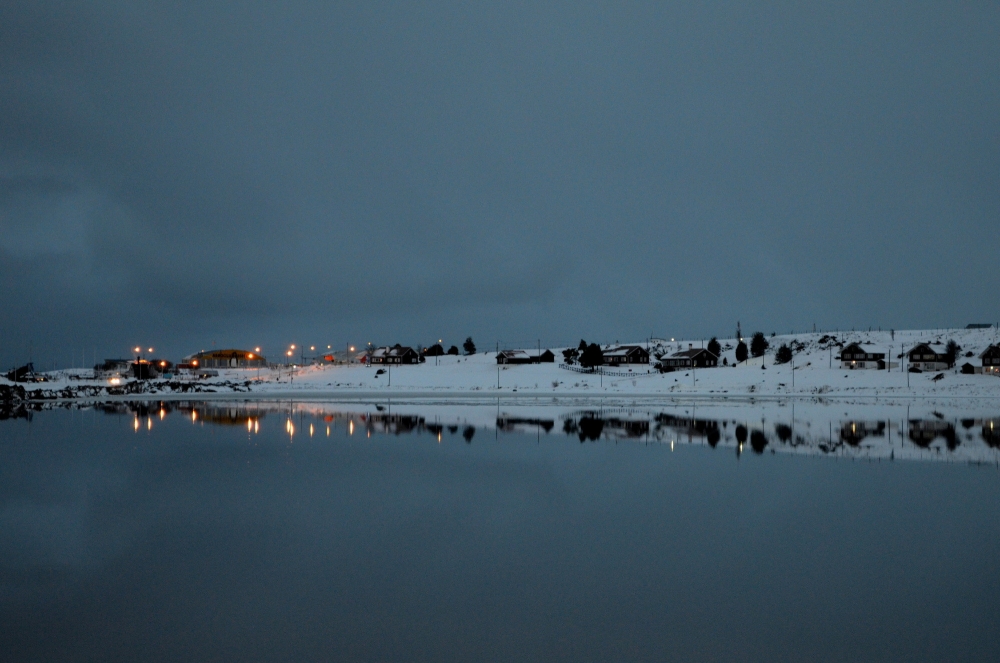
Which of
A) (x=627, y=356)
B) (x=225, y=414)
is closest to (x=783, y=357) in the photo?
(x=627, y=356)

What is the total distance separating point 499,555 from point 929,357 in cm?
8145

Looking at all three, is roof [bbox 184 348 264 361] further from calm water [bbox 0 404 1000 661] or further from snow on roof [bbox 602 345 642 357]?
calm water [bbox 0 404 1000 661]

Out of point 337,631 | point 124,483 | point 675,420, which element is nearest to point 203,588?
point 337,631

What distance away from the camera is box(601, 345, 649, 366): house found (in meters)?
96.1

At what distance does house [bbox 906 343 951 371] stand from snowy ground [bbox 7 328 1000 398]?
1803 mm

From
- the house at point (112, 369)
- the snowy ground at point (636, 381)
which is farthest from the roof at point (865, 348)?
the house at point (112, 369)

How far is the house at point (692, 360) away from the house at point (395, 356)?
35.0m

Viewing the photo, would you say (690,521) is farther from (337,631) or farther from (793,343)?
(793,343)

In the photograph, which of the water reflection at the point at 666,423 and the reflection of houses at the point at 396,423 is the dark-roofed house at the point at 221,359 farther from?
the reflection of houses at the point at 396,423

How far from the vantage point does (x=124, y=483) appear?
1709 cm

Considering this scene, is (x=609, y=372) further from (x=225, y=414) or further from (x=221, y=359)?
(x=221, y=359)

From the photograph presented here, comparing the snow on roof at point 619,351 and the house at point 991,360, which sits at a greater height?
the snow on roof at point 619,351

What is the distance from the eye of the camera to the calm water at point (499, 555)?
25.5 ft

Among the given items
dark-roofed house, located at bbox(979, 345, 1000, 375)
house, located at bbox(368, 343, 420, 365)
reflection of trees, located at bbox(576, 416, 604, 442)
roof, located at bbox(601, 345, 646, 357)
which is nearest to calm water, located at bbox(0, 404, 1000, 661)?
reflection of trees, located at bbox(576, 416, 604, 442)
